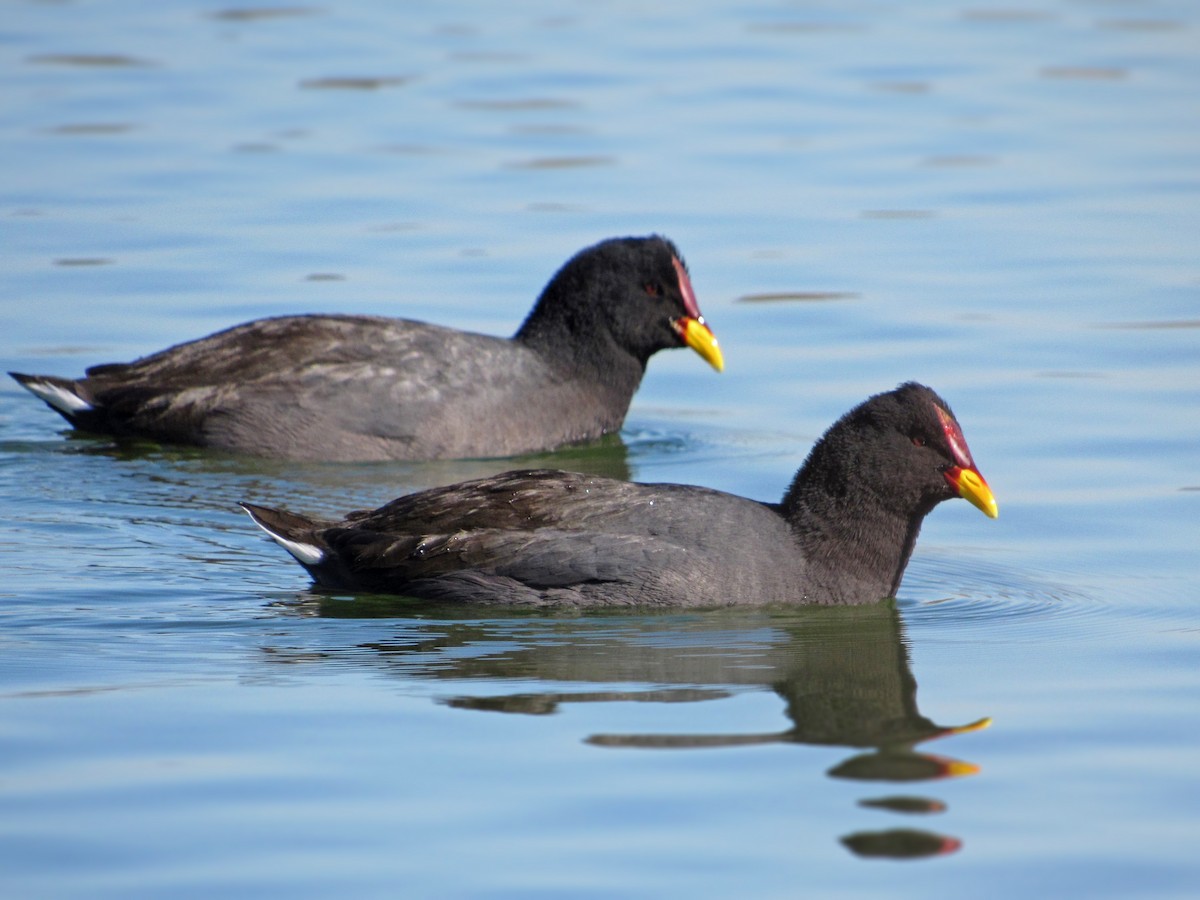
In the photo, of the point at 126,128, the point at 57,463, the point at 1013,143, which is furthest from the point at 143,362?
the point at 1013,143

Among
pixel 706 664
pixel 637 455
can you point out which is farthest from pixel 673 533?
pixel 637 455

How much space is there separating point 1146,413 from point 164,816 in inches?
282

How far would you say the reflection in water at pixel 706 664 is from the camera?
7.07 m

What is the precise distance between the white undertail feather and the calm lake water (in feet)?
0.77

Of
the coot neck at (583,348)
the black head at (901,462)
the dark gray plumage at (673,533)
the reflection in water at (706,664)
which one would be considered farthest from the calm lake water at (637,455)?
the black head at (901,462)

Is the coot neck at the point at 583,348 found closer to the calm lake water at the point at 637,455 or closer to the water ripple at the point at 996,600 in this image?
the calm lake water at the point at 637,455

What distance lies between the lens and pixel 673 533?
8602 millimetres

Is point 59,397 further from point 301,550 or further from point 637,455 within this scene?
point 301,550

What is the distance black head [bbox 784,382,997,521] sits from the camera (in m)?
8.80

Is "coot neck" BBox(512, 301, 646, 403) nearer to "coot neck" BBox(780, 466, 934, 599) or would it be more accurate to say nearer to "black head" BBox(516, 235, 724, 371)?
"black head" BBox(516, 235, 724, 371)

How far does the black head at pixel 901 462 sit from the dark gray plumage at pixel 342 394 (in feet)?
11.4

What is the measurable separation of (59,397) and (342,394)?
61.9 inches

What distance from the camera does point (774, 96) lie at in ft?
69.1

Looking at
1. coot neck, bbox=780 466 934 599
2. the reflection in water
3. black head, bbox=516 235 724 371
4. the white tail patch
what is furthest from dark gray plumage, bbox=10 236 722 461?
coot neck, bbox=780 466 934 599
